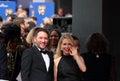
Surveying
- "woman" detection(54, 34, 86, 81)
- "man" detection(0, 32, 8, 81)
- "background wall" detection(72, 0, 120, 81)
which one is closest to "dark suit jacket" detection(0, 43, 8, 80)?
"man" detection(0, 32, 8, 81)

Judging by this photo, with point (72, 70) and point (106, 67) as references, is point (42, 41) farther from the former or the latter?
point (106, 67)

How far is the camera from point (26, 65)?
6797mm

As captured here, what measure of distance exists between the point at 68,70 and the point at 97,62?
659 mm

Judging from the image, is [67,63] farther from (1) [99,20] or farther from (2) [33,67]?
(1) [99,20]

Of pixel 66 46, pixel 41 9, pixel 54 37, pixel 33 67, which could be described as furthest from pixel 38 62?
pixel 41 9

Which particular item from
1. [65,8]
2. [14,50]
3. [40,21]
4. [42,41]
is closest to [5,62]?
[14,50]

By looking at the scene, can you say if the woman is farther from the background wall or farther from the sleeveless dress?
the background wall

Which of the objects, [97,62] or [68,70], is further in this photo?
[97,62]

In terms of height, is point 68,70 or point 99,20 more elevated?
point 99,20

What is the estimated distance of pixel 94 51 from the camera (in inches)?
302

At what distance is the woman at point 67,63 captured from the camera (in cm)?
715

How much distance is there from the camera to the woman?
715cm

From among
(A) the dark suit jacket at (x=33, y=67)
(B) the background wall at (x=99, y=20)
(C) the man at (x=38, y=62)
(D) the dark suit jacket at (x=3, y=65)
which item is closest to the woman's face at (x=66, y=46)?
(C) the man at (x=38, y=62)

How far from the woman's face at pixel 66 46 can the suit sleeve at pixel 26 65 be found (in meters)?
0.67
